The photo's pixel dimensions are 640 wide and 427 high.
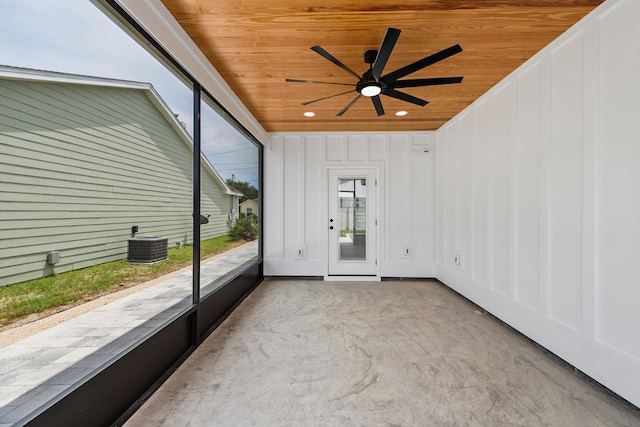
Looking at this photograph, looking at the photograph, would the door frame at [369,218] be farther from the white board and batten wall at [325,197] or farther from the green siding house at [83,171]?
the green siding house at [83,171]

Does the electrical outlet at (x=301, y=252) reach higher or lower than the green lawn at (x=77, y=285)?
lower

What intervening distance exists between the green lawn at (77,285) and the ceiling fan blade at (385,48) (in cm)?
226

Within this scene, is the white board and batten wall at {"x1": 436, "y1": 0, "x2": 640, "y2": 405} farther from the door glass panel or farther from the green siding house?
the green siding house

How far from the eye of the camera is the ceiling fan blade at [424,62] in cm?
177

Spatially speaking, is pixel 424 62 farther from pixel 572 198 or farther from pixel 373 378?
pixel 373 378

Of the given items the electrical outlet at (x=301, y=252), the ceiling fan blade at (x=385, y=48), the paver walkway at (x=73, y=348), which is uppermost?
the ceiling fan blade at (x=385, y=48)

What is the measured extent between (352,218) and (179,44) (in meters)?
3.52

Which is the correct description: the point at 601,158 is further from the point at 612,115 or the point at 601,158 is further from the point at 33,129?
the point at 33,129

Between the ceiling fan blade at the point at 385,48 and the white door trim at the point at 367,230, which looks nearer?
the ceiling fan blade at the point at 385,48

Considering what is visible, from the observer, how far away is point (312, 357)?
2.16 m

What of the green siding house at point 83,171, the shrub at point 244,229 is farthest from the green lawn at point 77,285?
the shrub at point 244,229

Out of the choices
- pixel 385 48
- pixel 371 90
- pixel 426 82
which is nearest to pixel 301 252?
pixel 371 90

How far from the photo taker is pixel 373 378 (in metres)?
1.89

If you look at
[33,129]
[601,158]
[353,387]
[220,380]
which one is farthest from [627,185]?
[33,129]
